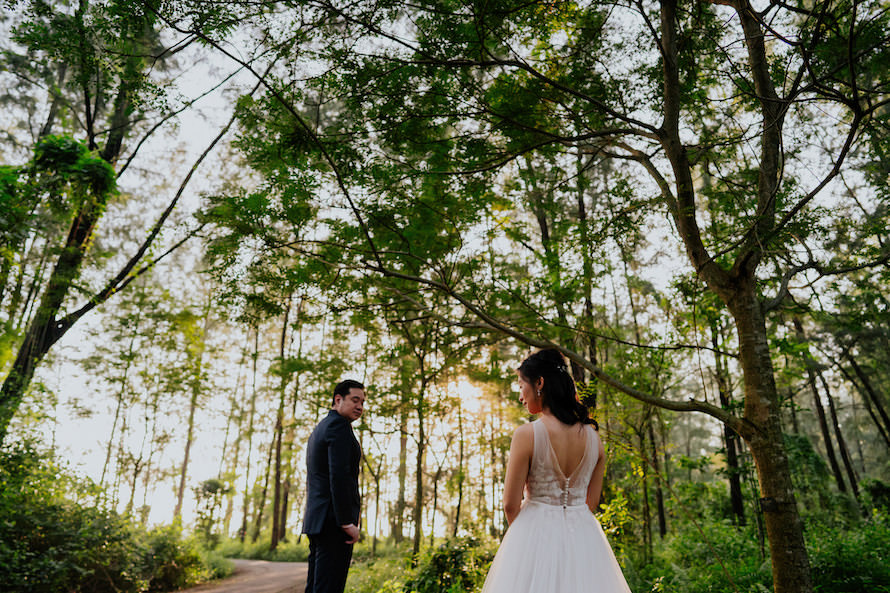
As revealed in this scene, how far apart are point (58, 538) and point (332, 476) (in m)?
6.91

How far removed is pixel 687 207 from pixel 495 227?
11.7 feet

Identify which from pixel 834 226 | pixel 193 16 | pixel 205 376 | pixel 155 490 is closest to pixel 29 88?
pixel 205 376

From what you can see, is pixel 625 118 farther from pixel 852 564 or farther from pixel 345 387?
pixel 852 564

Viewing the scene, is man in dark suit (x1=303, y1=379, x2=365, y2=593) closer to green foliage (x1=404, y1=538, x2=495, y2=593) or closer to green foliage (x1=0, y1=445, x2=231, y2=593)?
green foliage (x1=404, y1=538, x2=495, y2=593)

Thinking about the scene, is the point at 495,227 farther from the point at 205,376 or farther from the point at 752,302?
the point at 205,376

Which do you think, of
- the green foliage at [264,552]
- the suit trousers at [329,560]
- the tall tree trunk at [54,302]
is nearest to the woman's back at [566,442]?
the suit trousers at [329,560]

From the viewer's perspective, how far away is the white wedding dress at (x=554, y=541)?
249 centimetres

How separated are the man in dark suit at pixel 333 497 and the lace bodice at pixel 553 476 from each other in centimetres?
176

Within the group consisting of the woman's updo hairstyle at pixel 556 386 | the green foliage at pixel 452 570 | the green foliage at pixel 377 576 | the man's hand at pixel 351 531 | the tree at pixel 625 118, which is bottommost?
the green foliage at pixel 377 576

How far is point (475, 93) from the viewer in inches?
163

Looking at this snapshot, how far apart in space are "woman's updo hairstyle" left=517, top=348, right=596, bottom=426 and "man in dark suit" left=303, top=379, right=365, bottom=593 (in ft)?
6.12

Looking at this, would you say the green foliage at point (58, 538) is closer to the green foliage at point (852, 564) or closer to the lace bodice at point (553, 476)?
the lace bodice at point (553, 476)

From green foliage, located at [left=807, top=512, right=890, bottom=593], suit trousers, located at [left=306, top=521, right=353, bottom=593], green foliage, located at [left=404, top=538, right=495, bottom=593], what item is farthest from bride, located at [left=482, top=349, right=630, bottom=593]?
green foliage, located at [left=807, top=512, right=890, bottom=593]

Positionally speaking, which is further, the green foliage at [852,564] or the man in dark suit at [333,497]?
the green foliage at [852,564]
